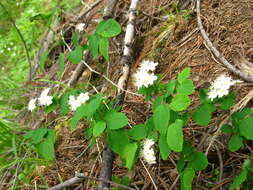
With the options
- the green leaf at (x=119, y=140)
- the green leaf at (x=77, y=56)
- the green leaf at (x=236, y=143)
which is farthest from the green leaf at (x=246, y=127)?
the green leaf at (x=77, y=56)

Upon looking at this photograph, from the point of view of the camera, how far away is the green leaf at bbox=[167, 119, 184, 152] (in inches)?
41.6

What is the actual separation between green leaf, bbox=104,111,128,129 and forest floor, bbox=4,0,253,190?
1.01 ft

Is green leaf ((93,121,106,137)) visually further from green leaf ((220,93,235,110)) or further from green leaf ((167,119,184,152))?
green leaf ((220,93,235,110))

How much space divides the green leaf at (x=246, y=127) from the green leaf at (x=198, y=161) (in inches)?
6.9

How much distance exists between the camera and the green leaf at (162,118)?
1.09m

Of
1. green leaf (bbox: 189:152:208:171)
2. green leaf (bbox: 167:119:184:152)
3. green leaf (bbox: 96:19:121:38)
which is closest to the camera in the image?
green leaf (bbox: 167:119:184:152)

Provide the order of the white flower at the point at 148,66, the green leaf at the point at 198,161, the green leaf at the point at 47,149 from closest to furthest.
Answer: the green leaf at the point at 198,161
the white flower at the point at 148,66
the green leaf at the point at 47,149

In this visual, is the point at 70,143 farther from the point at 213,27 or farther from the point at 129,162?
the point at 213,27

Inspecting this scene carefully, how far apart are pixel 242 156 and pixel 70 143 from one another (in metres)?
1.02

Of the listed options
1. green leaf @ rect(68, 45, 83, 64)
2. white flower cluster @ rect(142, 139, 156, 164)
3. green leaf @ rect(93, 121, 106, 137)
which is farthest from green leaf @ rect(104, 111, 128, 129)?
green leaf @ rect(68, 45, 83, 64)

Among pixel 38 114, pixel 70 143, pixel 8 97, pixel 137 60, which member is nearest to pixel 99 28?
pixel 137 60

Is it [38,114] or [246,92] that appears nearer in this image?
[246,92]

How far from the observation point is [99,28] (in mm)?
1645

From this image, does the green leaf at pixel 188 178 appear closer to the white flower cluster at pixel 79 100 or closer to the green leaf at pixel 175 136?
the green leaf at pixel 175 136
